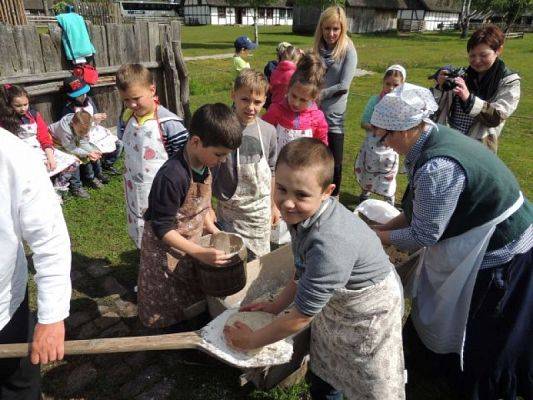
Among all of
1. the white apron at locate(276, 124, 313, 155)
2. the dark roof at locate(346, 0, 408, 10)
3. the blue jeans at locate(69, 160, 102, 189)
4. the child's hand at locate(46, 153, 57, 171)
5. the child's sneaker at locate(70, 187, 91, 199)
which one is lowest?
the child's sneaker at locate(70, 187, 91, 199)

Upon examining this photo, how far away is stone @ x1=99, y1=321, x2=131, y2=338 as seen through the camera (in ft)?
10.8

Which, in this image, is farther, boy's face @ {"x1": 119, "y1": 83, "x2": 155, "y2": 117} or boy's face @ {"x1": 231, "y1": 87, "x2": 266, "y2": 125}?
boy's face @ {"x1": 231, "y1": 87, "x2": 266, "y2": 125}

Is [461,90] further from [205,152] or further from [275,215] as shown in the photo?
[205,152]

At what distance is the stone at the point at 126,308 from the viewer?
3.52 meters

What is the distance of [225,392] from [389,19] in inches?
2154

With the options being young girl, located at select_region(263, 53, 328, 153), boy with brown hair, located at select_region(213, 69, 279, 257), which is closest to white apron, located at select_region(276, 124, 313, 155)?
young girl, located at select_region(263, 53, 328, 153)

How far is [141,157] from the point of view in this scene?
326cm

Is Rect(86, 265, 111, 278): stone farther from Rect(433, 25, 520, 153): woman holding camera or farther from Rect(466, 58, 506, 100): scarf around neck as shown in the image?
Rect(466, 58, 506, 100): scarf around neck

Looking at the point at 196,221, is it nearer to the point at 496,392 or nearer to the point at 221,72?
the point at 496,392

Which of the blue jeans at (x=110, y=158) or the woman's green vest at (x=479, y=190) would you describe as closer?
the woman's green vest at (x=479, y=190)

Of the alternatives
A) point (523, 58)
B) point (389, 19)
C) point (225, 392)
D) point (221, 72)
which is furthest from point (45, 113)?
point (389, 19)

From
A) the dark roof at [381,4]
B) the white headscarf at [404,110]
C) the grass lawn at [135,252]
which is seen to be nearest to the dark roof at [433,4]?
the dark roof at [381,4]

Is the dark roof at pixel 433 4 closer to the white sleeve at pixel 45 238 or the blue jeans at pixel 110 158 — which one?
the blue jeans at pixel 110 158

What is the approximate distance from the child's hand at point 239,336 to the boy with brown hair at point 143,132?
62.8 inches
